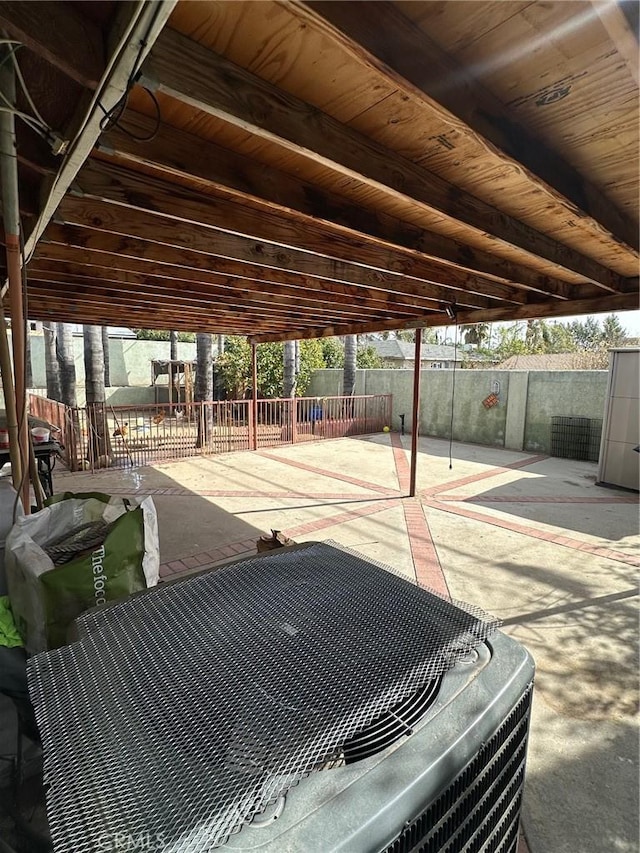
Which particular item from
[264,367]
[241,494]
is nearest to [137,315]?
[241,494]

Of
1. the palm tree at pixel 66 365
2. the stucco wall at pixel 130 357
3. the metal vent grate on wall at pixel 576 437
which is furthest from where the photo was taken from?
the stucco wall at pixel 130 357

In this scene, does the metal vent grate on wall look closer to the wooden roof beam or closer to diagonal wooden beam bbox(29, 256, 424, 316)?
Result: diagonal wooden beam bbox(29, 256, 424, 316)

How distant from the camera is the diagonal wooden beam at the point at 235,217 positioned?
7.47ft

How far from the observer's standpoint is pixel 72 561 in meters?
1.63

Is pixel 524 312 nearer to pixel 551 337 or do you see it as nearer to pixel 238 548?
pixel 238 548

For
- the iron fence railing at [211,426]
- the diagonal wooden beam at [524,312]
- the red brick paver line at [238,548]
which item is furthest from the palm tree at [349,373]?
the red brick paver line at [238,548]

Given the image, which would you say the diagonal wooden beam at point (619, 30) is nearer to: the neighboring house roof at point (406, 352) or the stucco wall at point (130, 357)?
the stucco wall at point (130, 357)

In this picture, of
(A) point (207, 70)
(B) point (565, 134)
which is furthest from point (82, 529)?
(B) point (565, 134)

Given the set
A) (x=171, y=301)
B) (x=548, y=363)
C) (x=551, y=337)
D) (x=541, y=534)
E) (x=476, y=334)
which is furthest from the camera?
(x=551, y=337)

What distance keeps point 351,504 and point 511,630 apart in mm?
3197

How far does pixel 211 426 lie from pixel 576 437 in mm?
7961

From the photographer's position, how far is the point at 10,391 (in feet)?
6.94

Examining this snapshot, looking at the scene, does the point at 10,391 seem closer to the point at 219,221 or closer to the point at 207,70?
the point at 219,221

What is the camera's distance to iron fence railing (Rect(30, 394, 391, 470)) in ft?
26.6
